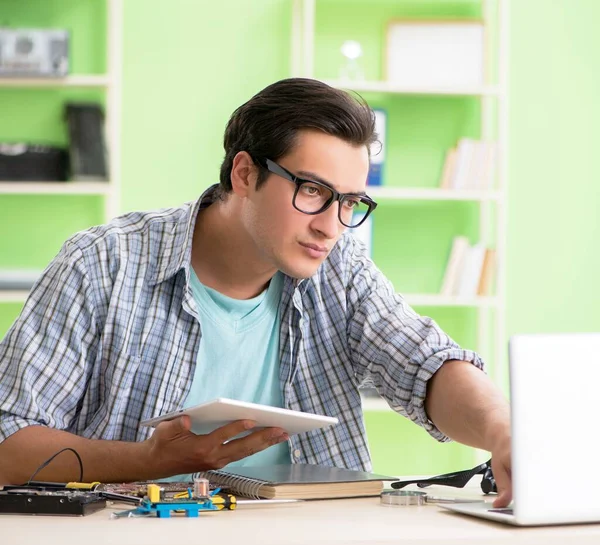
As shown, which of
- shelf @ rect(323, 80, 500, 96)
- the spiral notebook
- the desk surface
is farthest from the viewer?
shelf @ rect(323, 80, 500, 96)

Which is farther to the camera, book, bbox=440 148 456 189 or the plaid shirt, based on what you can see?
book, bbox=440 148 456 189

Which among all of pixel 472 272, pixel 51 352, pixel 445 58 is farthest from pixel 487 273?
pixel 51 352

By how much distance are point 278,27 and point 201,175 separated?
0.66 meters

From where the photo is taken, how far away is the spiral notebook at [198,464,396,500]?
1.28 m

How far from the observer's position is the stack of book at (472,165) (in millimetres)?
3670

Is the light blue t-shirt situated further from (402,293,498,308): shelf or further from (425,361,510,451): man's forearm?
(402,293,498,308): shelf

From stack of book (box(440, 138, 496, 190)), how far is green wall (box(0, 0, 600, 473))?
6.4 inches

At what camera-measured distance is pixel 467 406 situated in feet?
4.99

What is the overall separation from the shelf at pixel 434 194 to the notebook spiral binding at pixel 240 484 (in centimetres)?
229

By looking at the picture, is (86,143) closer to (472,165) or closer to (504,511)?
(472,165)

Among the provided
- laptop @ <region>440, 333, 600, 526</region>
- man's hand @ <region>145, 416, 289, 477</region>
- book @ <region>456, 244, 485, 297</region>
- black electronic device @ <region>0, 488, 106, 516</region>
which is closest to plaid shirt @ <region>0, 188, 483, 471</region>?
man's hand @ <region>145, 416, 289, 477</region>

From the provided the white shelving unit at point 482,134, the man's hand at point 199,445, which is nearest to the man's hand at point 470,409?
the man's hand at point 199,445

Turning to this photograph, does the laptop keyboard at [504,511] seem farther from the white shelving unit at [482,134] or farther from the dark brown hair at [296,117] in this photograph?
the white shelving unit at [482,134]

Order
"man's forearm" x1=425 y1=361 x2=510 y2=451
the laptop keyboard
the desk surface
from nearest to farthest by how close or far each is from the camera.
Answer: the desk surface
the laptop keyboard
"man's forearm" x1=425 y1=361 x2=510 y2=451
